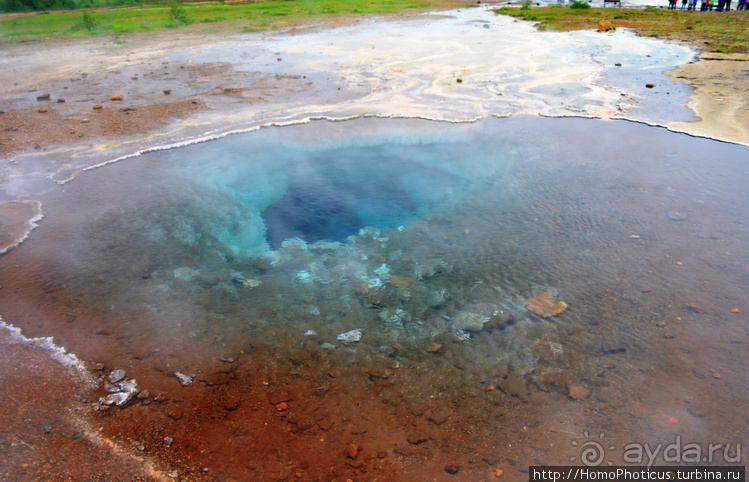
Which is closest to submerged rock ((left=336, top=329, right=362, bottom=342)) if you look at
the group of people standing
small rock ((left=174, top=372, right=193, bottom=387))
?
small rock ((left=174, top=372, right=193, bottom=387))

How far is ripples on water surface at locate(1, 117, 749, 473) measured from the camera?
3.91 metres

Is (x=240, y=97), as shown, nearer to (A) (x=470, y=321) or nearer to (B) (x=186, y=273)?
→ (B) (x=186, y=273)

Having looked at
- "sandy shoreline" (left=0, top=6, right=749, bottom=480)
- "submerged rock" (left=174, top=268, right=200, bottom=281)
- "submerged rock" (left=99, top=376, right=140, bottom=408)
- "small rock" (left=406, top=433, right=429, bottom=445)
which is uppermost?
"sandy shoreline" (left=0, top=6, right=749, bottom=480)

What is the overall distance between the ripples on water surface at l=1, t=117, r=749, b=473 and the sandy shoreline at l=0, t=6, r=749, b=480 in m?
0.53

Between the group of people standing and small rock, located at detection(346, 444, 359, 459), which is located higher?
the group of people standing

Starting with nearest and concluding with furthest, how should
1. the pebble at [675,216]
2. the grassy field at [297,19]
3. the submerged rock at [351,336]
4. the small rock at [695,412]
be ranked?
the small rock at [695,412] → the submerged rock at [351,336] → the pebble at [675,216] → the grassy field at [297,19]

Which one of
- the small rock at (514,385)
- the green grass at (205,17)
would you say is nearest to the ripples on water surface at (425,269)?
the small rock at (514,385)

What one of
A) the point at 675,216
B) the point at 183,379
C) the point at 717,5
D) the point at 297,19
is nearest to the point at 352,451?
→ the point at 183,379

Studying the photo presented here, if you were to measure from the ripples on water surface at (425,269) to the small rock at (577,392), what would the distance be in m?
0.06

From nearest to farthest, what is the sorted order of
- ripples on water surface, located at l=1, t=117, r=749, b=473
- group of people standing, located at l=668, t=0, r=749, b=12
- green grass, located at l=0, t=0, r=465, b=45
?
ripples on water surface, located at l=1, t=117, r=749, b=473 → green grass, located at l=0, t=0, r=465, b=45 → group of people standing, located at l=668, t=0, r=749, b=12

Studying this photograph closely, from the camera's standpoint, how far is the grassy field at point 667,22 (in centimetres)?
1682

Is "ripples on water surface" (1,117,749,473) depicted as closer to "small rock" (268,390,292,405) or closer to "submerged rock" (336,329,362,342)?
"submerged rock" (336,329,362,342)

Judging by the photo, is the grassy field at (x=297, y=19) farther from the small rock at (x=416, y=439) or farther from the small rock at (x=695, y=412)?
Answer: the small rock at (x=416, y=439)

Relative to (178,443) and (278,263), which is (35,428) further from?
(278,263)
